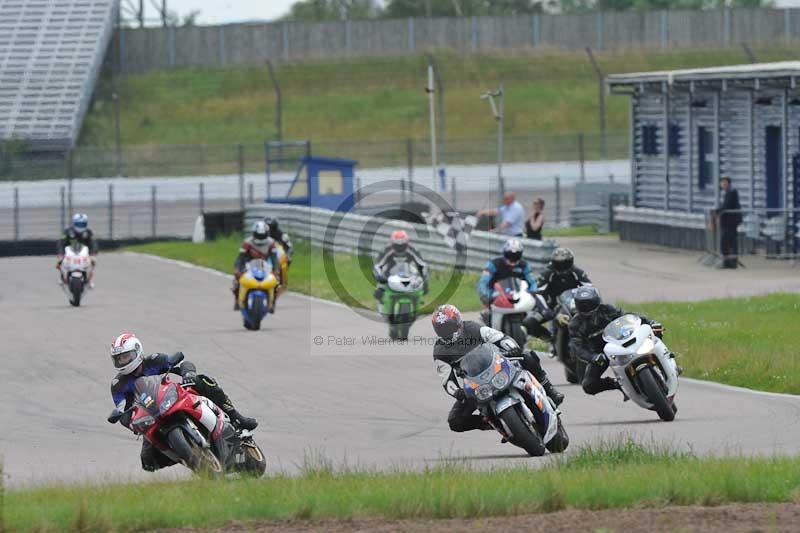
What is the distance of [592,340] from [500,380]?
10.5ft

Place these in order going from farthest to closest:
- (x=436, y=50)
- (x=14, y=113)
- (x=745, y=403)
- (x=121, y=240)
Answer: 1. (x=436, y=50)
2. (x=14, y=113)
3. (x=121, y=240)
4. (x=745, y=403)

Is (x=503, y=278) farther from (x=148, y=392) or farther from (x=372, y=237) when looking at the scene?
(x=372, y=237)

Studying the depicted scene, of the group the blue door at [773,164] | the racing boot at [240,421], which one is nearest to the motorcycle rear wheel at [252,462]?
the racing boot at [240,421]

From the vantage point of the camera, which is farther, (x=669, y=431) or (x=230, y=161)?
(x=230, y=161)

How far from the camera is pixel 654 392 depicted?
14.2 meters

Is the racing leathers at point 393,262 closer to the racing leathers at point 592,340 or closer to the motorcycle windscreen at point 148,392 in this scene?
the racing leathers at point 592,340

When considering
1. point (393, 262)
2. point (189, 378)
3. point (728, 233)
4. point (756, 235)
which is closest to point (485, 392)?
point (189, 378)

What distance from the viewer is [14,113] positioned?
59375 millimetres

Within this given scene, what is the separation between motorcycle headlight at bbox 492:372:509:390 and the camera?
12.2 meters

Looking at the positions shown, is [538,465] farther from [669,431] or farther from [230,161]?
[230,161]

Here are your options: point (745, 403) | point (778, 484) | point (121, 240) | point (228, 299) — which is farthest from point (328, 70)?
point (778, 484)

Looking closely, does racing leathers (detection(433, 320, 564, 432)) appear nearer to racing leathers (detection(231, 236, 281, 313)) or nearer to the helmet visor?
the helmet visor

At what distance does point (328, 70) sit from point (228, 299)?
4033cm

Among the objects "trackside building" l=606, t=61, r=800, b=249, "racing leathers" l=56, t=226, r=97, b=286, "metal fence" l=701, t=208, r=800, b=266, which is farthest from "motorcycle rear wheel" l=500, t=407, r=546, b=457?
"trackside building" l=606, t=61, r=800, b=249
